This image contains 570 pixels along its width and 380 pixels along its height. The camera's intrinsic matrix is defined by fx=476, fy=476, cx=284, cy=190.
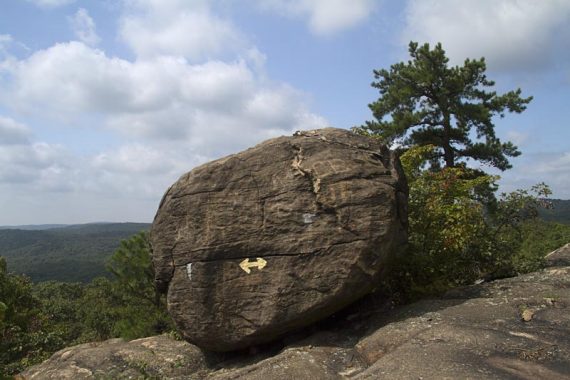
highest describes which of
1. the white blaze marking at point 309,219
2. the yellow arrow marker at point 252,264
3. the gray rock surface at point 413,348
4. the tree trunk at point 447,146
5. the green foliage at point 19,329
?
the tree trunk at point 447,146

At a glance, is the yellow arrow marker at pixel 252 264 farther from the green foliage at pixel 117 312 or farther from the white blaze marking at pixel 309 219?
the green foliage at pixel 117 312

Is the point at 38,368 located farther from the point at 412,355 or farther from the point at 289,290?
the point at 412,355

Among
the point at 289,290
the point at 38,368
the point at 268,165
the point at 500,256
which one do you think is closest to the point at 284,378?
the point at 289,290

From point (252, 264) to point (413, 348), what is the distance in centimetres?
340

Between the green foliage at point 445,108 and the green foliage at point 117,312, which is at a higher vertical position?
the green foliage at point 445,108

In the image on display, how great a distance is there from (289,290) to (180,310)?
243 cm

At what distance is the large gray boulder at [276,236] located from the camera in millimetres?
8758

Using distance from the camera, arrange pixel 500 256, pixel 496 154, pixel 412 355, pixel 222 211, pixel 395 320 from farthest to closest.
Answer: pixel 496 154, pixel 500 256, pixel 222 211, pixel 395 320, pixel 412 355

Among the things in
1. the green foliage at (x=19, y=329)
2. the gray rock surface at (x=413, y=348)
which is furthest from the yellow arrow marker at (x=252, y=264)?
the green foliage at (x=19, y=329)

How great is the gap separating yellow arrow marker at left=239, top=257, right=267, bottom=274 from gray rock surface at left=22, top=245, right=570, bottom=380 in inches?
63.4

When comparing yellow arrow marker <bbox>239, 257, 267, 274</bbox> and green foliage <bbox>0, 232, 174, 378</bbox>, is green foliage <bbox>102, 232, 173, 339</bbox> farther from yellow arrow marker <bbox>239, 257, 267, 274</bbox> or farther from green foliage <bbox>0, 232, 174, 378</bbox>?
yellow arrow marker <bbox>239, 257, 267, 274</bbox>

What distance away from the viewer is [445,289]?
10352 mm

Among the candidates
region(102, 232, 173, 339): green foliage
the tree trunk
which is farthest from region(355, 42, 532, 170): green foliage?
region(102, 232, 173, 339): green foliage

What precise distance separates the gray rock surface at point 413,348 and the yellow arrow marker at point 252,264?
1.61 metres
